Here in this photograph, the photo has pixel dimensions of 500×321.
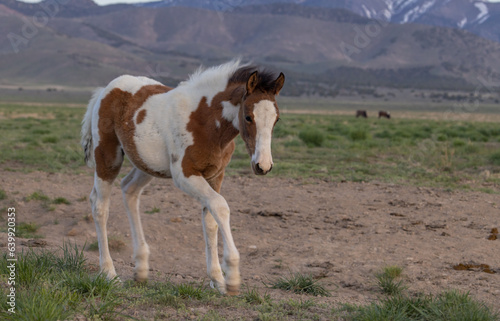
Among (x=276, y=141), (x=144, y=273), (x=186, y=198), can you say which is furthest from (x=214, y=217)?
(x=276, y=141)

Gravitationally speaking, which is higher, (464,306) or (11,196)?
(464,306)

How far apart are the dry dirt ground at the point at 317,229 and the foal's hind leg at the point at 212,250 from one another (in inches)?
20.1

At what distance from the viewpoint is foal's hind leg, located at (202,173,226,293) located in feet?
17.0

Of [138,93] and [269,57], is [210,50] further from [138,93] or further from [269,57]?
[138,93]

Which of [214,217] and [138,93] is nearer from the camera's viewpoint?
[214,217]

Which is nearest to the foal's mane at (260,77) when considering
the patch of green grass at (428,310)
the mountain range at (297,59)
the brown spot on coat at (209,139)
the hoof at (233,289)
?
the brown spot on coat at (209,139)

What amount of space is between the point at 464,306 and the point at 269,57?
174m

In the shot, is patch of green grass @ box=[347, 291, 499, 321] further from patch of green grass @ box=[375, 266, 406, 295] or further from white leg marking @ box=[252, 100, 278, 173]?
white leg marking @ box=[252, 100, 278, 173]

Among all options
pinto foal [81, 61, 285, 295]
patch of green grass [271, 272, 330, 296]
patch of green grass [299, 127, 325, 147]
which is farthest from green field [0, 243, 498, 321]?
patch of green grass [299, 127, 325, 147]

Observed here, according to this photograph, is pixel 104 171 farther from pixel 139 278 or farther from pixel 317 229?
pixel 317 229

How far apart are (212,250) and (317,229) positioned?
10.6 ft

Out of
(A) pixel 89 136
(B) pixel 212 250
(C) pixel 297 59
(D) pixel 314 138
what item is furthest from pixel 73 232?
(C) pixel 297 59

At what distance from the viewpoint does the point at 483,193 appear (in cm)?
1040

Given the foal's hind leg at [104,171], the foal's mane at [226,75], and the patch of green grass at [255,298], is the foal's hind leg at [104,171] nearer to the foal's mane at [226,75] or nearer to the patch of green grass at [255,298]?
the foal's mane at [226,75]
